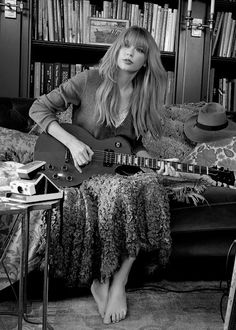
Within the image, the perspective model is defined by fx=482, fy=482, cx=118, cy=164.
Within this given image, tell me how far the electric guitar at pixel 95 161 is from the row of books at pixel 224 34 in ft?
4.51

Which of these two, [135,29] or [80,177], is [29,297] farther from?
[135,29]

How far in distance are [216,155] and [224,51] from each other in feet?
3.44

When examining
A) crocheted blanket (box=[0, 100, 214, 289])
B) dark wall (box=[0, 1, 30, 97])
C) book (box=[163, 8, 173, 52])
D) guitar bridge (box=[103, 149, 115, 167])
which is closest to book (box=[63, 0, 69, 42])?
dark wall (box=[0, 1, 30, 97])

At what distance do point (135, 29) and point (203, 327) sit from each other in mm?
1228

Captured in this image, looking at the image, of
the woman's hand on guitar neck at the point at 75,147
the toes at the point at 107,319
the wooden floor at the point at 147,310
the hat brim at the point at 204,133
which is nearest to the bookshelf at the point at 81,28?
the hat brim at the point at 204,133

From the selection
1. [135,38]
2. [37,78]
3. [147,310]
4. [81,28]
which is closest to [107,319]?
[147,310]

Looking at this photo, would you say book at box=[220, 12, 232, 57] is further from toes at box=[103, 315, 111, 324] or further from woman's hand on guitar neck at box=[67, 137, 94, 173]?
toes at box=[103, 315, 111, 324]

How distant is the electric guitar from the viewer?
1896 millimetres

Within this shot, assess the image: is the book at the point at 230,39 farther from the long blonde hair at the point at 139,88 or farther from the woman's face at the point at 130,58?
the woman's face at the point at 130,58

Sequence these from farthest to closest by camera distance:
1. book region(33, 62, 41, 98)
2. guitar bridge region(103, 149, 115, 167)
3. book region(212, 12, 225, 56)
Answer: book region(212, 12, 225, 56)
book region(33, 62, 41, 98)
guitar bridge region(103, 149, 115, 167)

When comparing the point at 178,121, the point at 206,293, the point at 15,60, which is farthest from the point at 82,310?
the point at 15,60

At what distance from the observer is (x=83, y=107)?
6.82 ft

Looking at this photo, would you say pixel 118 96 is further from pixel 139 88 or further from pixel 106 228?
pixel 106 228

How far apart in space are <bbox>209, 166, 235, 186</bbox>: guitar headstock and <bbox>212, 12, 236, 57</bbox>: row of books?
1414 millimetres
